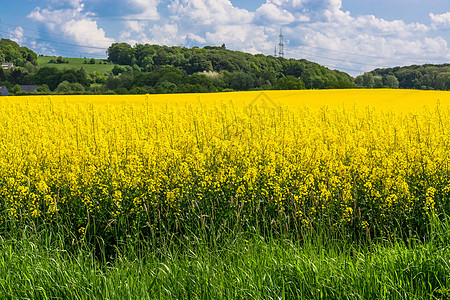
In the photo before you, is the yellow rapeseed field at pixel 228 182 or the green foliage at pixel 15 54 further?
the green foliage at pixel 15 54

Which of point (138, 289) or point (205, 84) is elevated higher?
point (205, 84)

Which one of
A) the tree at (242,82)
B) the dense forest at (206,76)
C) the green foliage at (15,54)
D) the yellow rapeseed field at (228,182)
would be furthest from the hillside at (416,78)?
the green foliage at (15,54)

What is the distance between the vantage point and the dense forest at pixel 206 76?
42.2 meters

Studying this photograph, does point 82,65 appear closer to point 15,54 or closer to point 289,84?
point 15,54

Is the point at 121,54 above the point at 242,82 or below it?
above

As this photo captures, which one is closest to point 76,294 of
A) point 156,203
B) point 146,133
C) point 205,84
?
point 156,203

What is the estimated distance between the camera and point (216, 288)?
3604mm

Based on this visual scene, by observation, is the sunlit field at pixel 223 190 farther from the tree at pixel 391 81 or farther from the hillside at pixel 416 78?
the tree at pixel 391 81

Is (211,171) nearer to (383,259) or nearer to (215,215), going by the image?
(215,215)

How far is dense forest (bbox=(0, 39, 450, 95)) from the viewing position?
1663 inches

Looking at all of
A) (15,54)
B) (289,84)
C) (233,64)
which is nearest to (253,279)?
(289,84)

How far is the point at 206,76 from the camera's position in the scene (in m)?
47.2

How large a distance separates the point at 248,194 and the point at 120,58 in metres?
79.1

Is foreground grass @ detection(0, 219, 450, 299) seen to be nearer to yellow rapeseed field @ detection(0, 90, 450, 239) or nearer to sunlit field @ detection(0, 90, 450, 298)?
sunlit field @ detection(0, 90, 450, 298)
